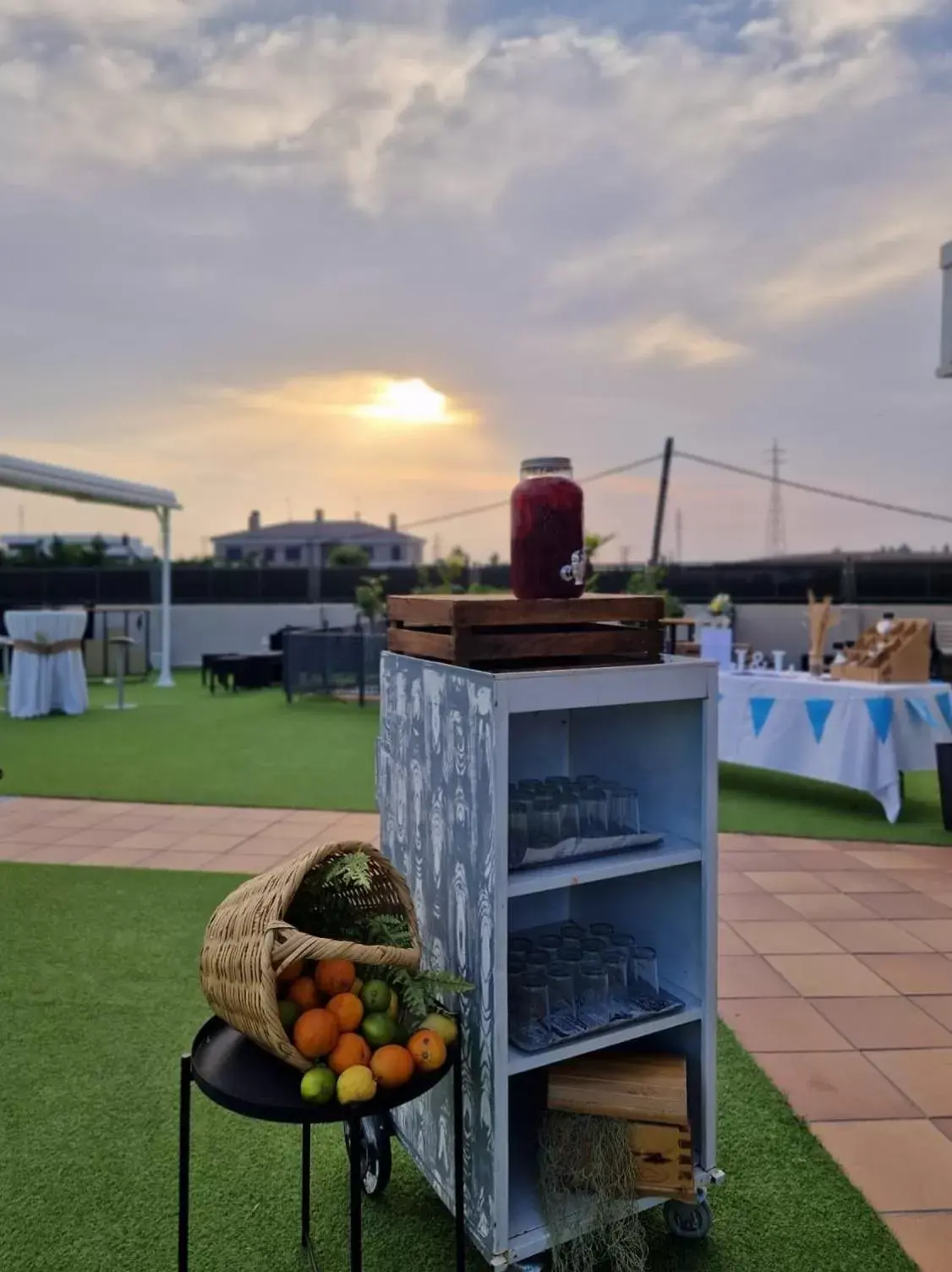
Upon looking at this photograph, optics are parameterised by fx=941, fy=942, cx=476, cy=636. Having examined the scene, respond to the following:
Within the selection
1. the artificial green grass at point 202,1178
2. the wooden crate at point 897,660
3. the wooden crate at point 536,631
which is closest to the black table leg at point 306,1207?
the artificial green grass at point 202,1178

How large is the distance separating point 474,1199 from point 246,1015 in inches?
24.0

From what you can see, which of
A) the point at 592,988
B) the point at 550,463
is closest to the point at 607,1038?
the point at 592,988

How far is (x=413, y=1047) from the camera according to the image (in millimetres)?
1474

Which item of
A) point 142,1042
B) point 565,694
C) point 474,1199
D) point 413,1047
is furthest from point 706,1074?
point 142,1042

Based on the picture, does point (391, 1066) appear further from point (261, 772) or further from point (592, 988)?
point (261, 772)

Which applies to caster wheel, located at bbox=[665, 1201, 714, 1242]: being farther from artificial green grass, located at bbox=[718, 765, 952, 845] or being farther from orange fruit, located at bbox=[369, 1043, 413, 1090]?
artificial green grass, located at bbox=[718, 765, 952, 845]

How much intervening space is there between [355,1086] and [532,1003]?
Answer: 468 mm

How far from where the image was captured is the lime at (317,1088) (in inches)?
53.5

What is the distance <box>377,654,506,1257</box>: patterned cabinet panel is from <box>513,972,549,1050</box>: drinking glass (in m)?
0.12

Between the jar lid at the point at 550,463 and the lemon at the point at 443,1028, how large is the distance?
0.97 m

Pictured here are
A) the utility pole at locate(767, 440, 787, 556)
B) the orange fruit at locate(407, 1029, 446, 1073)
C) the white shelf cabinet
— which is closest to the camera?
the orange fruit at locate(407, 1029, 446, 1073)

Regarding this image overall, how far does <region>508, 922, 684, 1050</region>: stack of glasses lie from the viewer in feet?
5.69

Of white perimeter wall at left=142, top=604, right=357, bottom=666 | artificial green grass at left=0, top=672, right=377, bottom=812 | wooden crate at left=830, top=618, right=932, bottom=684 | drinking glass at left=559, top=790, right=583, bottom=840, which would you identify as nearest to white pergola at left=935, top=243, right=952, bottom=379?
drinking glass at left=559, top=790, right=583, bottom=840

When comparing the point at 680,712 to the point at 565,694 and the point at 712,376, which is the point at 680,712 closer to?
the point at 565,694
